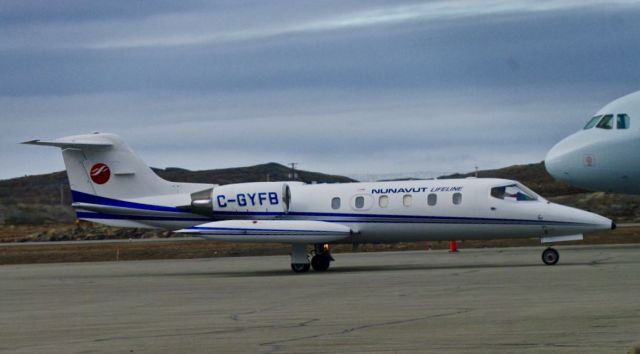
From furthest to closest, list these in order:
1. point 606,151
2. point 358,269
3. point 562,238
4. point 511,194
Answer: point 606,151 → point 358,269 → point 511,194 → point 562,238

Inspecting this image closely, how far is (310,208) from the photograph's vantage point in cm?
3275

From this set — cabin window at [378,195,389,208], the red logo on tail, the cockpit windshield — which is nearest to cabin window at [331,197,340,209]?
cabin window at [378,195,389,208]

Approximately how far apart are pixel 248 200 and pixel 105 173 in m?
4.78

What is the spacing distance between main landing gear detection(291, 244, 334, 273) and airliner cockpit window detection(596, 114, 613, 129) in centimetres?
949

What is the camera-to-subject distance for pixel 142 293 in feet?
79.9

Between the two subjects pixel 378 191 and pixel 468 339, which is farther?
pixel 378 191

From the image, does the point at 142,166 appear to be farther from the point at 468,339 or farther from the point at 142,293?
the point at 468,339

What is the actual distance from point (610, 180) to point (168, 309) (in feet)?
63.4

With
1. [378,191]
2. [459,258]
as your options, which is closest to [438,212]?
[378,191]

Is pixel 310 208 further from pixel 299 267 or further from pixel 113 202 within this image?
pixel 113 202

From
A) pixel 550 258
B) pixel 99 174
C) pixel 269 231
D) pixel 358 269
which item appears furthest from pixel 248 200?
pixel 550 258

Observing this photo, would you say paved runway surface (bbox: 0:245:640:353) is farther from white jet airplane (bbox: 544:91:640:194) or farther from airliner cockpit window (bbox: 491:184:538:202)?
white jet airplane (bbox: 544:91:640:194)

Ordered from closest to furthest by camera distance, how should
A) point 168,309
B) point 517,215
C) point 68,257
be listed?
point 168,309, point 517,215, point 68,257

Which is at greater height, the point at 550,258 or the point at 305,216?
the point at 305,216
